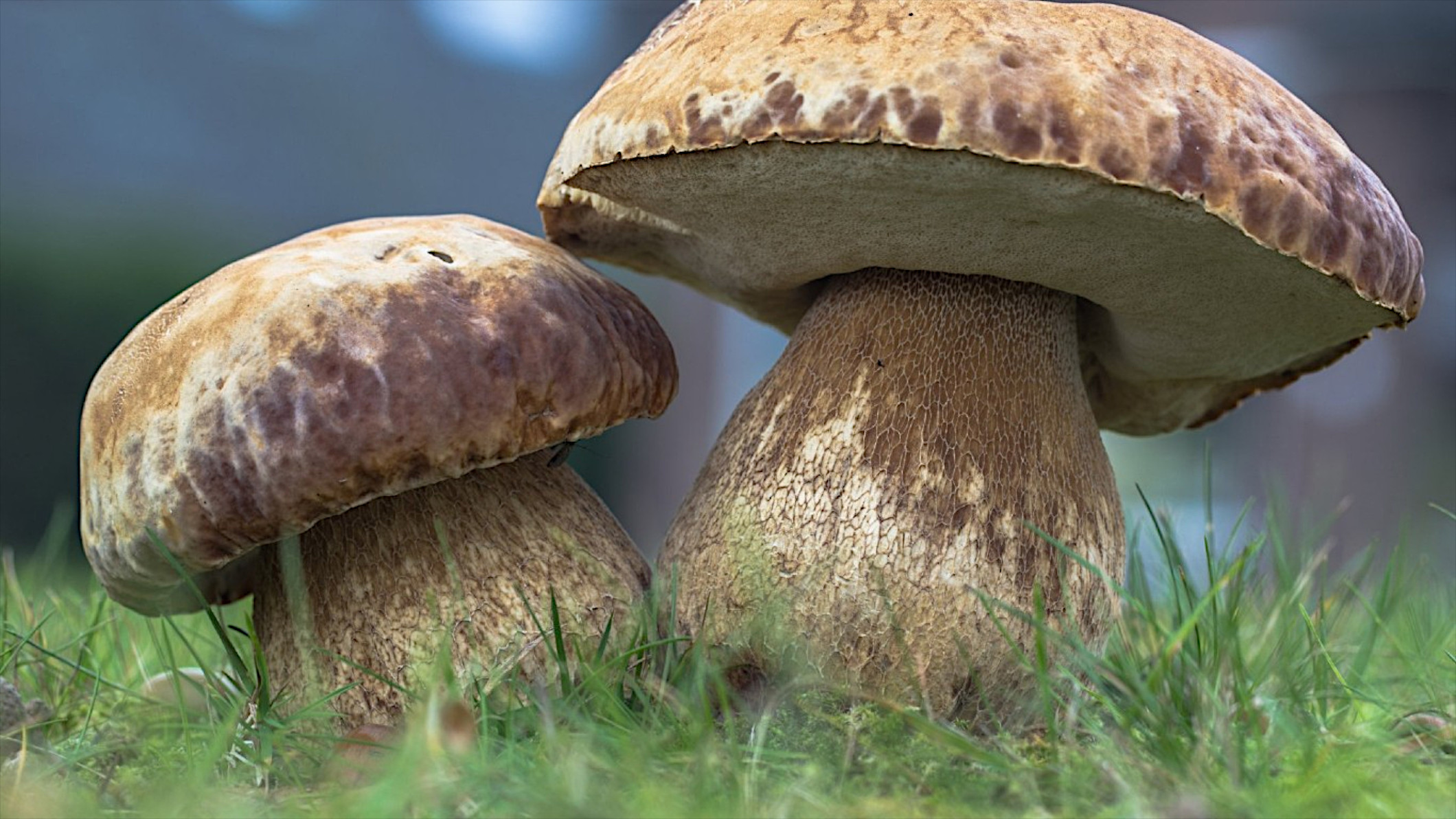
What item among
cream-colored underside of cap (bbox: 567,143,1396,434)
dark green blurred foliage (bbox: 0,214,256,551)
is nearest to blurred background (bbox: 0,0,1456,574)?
dark green blurred foliage (bbox: 0,214,256,551)

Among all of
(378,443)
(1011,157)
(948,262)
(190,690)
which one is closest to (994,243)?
(948,262)

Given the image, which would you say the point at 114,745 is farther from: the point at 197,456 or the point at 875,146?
the point at 875,146

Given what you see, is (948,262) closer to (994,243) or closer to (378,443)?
(994,243)

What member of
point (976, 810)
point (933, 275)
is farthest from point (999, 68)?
point (976, 810)

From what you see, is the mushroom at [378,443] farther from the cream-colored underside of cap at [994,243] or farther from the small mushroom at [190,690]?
the cream-colored underside of cap at [994,243]

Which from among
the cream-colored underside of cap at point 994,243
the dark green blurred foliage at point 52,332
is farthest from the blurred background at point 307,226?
the cream-colored underside of cap at point 994,243

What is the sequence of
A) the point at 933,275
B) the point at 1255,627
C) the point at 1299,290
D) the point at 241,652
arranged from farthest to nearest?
the point at 1255,627
the point at 241,652
the point at 933,275
the point at 1299,290
